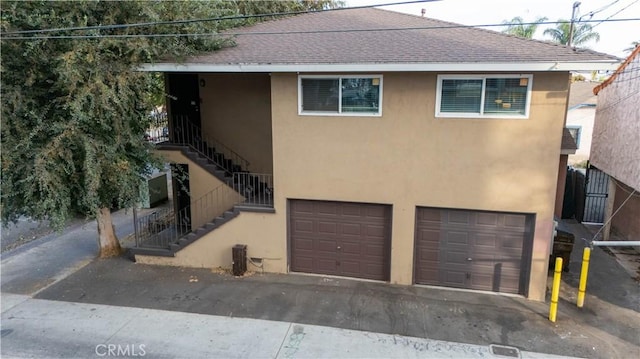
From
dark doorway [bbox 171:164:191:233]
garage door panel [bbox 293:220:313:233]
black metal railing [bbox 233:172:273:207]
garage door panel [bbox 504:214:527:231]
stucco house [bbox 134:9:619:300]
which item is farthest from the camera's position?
dark doorway [bbox 171:164:191:233]

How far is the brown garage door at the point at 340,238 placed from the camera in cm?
1001

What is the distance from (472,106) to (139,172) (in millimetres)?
7895

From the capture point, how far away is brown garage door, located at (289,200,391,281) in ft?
32.8

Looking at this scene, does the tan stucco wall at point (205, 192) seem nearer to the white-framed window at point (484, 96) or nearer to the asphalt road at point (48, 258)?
the asphalt road at point (48, 258)

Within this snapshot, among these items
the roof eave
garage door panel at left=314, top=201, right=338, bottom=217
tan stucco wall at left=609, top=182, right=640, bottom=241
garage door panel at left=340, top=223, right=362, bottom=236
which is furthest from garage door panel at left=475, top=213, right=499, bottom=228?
tan stucco wall at left=609, top=182, right=640, bottom=241

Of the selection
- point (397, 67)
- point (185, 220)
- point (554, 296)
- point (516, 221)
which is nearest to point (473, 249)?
point (516, 221)

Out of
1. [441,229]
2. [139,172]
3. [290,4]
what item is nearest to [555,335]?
[441,229]

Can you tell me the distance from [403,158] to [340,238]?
2.48m

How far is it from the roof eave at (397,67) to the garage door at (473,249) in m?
3.11

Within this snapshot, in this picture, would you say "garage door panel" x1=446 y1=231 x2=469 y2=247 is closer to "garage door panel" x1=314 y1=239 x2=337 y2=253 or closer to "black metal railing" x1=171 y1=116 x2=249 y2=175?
"garage door panel" x1=314 y1=239 x2=337 y2=253

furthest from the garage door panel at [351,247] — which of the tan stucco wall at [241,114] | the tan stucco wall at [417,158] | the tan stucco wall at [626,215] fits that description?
the tan stucco wall at [626,215]

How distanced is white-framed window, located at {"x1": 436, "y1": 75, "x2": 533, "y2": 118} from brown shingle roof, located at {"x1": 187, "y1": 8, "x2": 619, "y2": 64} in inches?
20.1

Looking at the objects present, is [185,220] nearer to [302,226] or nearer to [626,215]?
[302,226]

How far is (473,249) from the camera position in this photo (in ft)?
31.1
